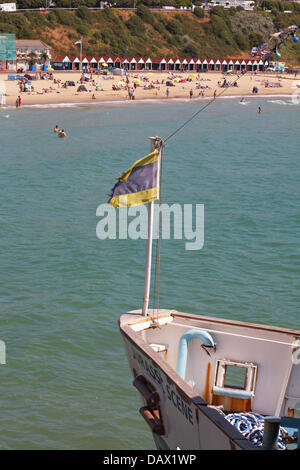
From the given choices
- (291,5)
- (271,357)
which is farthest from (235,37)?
(271,357)

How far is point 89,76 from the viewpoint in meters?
97.2

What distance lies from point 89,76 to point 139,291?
80.5m

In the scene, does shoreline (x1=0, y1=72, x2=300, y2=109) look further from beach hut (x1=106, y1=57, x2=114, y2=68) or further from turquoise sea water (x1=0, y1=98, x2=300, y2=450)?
turquoise sea water (x1=0, y1=98, x2=300, y2=450)

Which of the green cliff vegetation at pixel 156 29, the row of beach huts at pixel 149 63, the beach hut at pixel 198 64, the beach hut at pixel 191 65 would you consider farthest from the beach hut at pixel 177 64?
the green cliff vegetation at pixel 156 29

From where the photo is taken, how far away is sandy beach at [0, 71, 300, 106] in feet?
256

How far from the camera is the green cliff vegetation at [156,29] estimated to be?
11288 centimetres

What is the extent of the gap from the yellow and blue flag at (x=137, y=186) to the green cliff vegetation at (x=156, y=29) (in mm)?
93255

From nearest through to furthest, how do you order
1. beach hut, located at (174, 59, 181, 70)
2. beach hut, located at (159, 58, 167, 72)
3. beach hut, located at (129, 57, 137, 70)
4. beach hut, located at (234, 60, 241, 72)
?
beach hut, located at (129, 57, 137, 70) < beach hut, located at (159, 58, 167, 72) < beach hut, located at (174, 59, 181, 70) < beach hut, located at (234, 60, 241, 72)

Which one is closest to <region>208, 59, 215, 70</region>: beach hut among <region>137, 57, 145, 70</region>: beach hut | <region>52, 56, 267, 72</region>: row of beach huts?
<region>52, 56, 267, 72</region>: row of beach huts

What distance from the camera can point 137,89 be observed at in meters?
90.6

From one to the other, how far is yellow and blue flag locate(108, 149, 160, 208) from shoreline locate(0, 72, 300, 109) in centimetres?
5753

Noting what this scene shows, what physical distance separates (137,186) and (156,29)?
12591cm

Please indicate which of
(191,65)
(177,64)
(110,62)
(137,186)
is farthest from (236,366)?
(191,65)

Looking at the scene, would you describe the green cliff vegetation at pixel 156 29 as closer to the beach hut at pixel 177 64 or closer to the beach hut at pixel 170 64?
the beach hut at pixel 170 64
